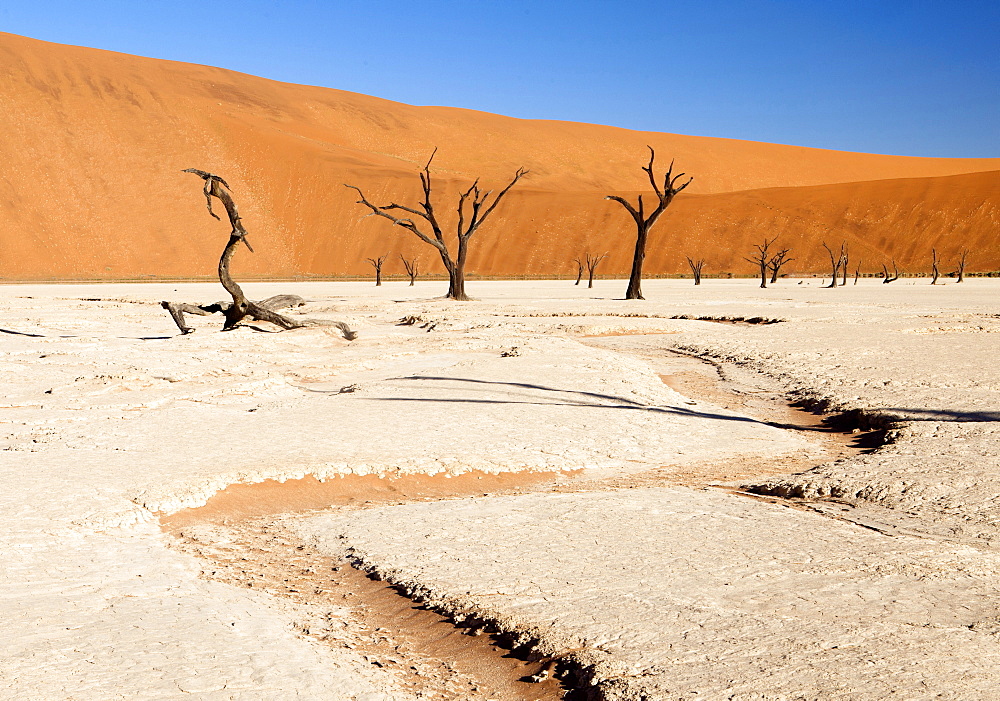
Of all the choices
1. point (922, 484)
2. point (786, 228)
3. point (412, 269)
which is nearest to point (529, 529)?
point (922, 484)

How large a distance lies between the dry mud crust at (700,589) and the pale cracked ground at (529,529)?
0.02 metres

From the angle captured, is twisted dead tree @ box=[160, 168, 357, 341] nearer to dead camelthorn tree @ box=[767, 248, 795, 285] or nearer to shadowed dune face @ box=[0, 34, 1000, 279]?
dead camelthorn tree @ box=[767, 248, 795, 285]

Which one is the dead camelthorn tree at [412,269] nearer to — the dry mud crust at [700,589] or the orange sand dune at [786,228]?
the orange sand dune at [786,228]

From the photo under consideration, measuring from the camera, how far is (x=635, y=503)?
6.21 metres

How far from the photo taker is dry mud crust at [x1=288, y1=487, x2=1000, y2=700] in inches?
138

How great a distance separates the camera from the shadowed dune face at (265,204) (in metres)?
78.5

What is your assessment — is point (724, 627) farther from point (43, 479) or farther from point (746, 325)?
point (746, 325)

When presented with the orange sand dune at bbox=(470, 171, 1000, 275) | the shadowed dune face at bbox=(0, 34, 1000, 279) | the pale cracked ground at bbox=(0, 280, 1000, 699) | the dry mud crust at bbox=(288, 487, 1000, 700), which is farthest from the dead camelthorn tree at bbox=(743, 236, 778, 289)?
the dry mud crust at bbox=(288, 487, 1000, 700)

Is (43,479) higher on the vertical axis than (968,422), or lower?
lower

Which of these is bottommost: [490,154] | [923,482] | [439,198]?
[923,482]

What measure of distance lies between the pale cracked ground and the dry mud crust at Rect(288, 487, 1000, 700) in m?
0.02

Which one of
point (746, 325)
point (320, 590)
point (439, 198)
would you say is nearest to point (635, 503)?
point (320, 590)

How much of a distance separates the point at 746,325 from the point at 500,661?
18807mm

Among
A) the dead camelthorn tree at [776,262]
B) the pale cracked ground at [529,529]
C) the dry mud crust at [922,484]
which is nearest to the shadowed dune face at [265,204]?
the dead camelthorn tree at [776,262]
